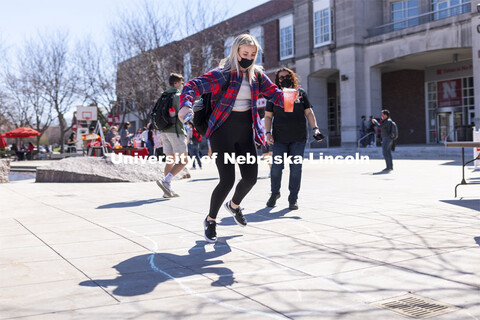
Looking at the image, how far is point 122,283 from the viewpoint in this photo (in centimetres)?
320

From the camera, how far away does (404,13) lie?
28.9 m

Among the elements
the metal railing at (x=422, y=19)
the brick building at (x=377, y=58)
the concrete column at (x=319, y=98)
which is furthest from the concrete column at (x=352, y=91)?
the concrete column at (x=319, y=98)

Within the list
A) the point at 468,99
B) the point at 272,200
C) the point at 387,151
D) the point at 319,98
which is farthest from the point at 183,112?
the point at 319,98

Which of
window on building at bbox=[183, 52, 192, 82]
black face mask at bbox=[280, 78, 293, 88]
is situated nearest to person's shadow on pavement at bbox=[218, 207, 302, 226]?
black face mask at bbox=[280, 78, 293, 88]

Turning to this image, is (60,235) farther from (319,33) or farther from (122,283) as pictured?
(319,33)

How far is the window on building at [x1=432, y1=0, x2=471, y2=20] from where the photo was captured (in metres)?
24.8

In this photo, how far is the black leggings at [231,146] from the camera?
4461mm

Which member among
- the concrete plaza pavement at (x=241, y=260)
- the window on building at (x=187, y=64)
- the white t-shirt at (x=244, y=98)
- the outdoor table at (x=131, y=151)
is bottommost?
the concrete plaza pavement at (x=241, y=260)

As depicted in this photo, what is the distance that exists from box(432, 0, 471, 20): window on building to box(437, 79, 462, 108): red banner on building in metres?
4.80

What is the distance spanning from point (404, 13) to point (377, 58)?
3.10 m

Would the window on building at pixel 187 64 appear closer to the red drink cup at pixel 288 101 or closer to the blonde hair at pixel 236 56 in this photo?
the red drink cup at pixel 288 101

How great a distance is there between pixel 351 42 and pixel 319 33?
10.7ft

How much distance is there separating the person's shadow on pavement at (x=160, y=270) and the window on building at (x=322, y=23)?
94.9 feet

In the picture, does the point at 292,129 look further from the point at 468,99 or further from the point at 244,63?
the point at 468,99
